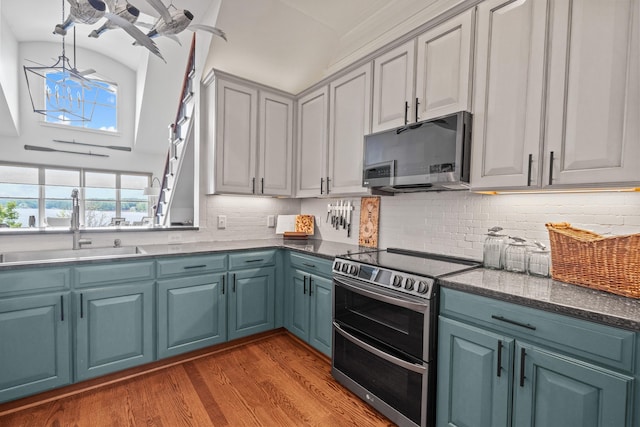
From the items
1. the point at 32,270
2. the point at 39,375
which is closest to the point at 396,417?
the point at 39,375

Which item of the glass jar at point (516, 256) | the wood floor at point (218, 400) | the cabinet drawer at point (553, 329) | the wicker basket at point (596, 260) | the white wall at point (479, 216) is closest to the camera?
the cabinet drawer at point (553, 329)

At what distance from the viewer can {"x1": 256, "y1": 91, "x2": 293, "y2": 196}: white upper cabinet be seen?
10.2ft

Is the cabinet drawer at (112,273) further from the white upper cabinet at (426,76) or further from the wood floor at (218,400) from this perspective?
the white upper cabinet at (426,76)

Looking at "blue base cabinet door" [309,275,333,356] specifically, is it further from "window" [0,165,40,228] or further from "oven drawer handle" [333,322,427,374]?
"window" [0,165,40,228]

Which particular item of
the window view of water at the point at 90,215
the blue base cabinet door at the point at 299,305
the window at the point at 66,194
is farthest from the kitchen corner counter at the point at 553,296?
the window view of water at the point at 90,215

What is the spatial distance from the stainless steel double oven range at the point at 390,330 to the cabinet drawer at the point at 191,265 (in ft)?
3.36

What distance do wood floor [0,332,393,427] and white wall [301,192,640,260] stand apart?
1.23 meters

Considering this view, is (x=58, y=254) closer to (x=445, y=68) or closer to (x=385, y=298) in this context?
(x=385, y=298)

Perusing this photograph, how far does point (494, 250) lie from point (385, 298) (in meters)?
0.74

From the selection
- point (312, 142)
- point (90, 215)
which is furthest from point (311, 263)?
point (90, 215)

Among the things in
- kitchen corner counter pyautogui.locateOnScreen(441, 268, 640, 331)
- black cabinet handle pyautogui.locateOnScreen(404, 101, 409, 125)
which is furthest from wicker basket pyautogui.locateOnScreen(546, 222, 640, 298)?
black cabinet handle pyautogui.locateOnScreen(404, 101, 409, 125)

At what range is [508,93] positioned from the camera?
168 cm

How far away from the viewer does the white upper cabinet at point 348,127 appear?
8.20ft

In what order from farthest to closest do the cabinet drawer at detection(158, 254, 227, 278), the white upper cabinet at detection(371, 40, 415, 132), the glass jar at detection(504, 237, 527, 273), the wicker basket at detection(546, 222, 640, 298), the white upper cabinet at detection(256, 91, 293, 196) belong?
the white upper cabinet at detection(256, 91, 293, 196) → the cabinet drawer at detection(158, 254, 227, 278) → the white upper cabinet at detection(371, 40, 415, 132) → the glass jar at detection(504, 237, 527, 273) → the wicker basket at detection(546, 222, 640, 298)
